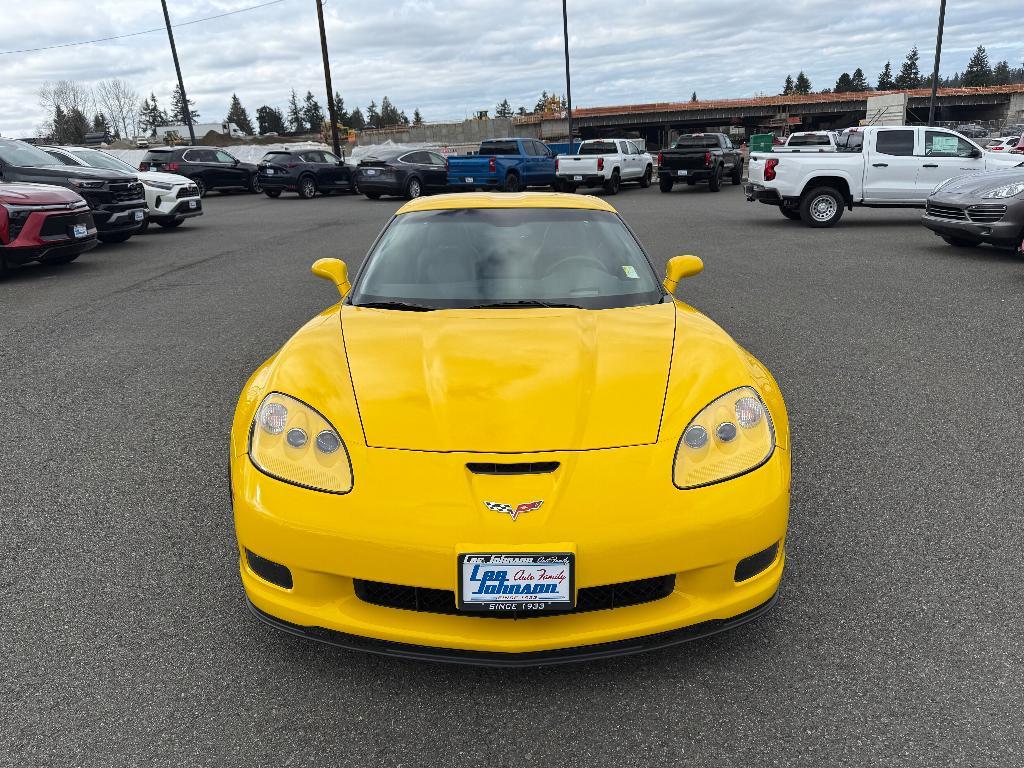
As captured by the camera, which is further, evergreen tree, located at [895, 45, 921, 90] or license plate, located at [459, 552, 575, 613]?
evergreen tree, located at [895, 45, 921, 90]

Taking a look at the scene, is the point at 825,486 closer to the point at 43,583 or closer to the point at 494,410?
the point at 494,410

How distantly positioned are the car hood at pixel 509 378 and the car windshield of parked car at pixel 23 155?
42.2ft

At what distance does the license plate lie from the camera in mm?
2105

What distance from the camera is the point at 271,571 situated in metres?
2.33

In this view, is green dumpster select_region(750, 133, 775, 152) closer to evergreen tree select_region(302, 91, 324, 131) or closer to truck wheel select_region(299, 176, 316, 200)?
truck wheel select_region(299, 176, 316, 200)

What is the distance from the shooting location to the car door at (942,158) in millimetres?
14594

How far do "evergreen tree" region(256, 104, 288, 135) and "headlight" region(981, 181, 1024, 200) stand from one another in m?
156

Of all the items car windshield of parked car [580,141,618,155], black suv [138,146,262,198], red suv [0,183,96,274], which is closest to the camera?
red suv [0,183,96,274]

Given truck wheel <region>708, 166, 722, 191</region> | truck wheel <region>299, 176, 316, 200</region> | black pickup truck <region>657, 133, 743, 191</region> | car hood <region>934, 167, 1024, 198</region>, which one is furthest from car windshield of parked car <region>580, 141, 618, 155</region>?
car hood <region>934, 167, 1024, 198</region>

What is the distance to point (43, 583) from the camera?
118 inches

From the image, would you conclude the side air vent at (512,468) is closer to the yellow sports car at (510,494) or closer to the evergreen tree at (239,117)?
the yellow sports car at (510,494)

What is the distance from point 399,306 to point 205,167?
2707cm

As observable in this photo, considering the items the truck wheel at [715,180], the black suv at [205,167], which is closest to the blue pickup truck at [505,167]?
the truck wheel at [715,180]

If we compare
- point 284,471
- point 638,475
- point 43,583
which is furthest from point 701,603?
point 43,583
